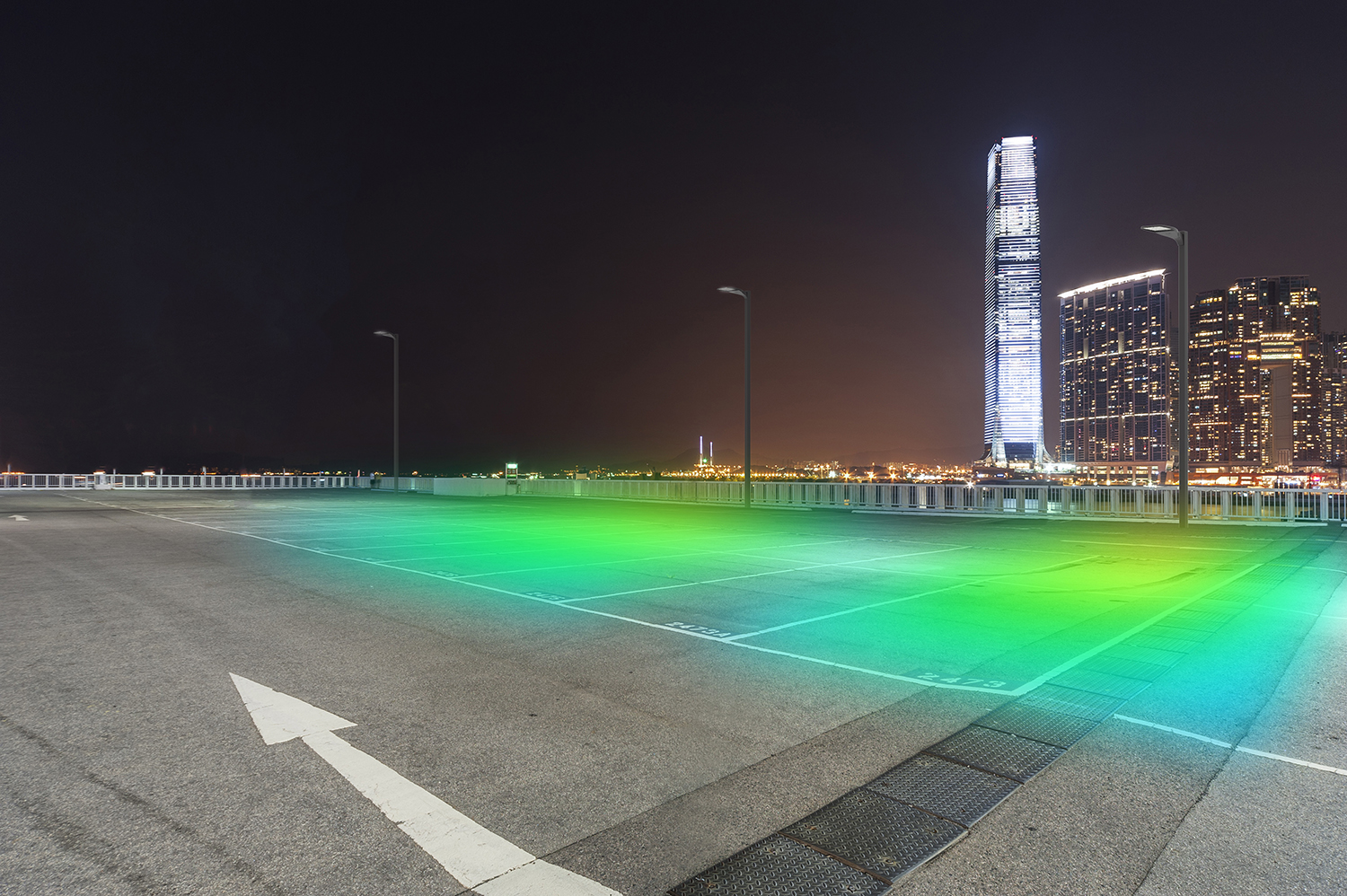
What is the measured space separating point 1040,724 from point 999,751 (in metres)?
0.78

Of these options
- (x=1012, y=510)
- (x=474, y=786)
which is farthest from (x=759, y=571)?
(x=1012, y=510)

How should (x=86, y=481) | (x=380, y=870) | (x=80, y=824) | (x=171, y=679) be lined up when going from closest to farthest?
(x=380, y=870) < (x=80, y=824) < (x=171, y=679) < (x=86, y=481)

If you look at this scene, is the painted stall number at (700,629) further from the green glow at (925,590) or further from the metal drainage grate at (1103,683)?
the metal drainage grate at (1103,683)

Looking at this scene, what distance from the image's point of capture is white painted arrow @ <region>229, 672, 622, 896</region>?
10.6ft

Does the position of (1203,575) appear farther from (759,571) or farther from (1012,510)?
(1012,510)

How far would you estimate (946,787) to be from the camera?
4312 mm

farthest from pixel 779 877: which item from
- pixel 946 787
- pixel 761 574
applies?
pixel 761 574

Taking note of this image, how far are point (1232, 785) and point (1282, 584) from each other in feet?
34.0

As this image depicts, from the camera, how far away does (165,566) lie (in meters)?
13.7

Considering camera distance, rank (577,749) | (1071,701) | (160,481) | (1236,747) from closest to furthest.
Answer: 1. (577,749)
2. (1236,747)
3. (1071,701)
4. (160,481)

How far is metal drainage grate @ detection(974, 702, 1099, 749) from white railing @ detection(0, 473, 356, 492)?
64363 millimetres

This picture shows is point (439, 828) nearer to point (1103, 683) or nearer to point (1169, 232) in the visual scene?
point (1103, 683)

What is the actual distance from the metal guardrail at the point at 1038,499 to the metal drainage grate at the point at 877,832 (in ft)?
91.1

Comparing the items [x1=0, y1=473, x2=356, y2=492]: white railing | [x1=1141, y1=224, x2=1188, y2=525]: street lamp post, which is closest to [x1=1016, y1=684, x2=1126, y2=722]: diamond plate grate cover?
[x1=1141, y1=224, x2=1188, y2=525]: street lamp post
